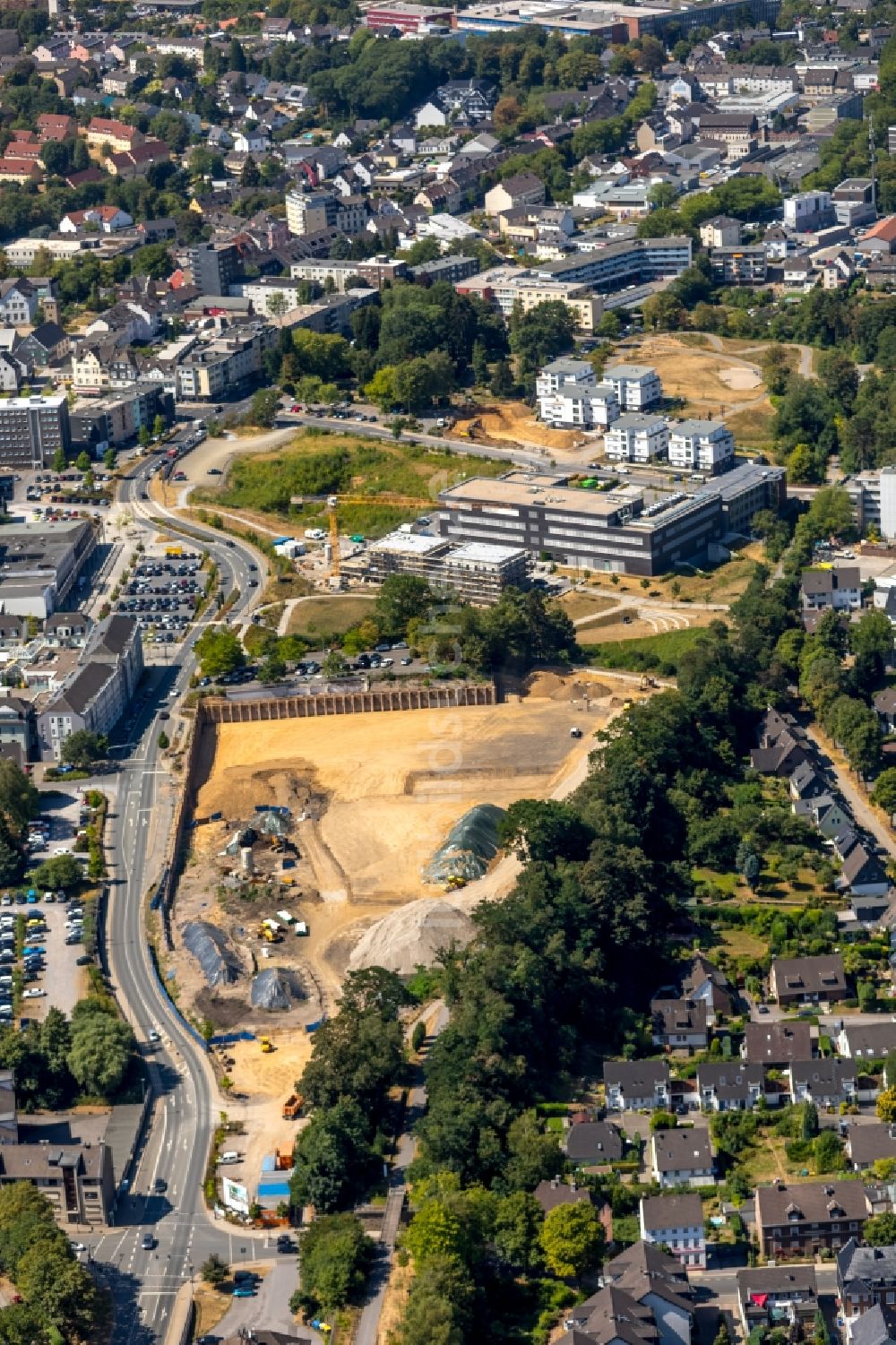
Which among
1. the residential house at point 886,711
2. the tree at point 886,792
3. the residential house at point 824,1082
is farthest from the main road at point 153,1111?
the residential house at point 886,711

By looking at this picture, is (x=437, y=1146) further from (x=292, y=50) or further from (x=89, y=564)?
(x=292, y=50)

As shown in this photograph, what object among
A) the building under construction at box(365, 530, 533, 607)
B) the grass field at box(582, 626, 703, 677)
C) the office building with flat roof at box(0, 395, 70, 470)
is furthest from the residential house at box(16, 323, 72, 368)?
the grass field at box(582, 626, 703, 677)

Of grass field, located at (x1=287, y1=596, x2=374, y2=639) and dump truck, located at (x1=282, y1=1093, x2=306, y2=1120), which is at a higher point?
dump truck, located at (x1=282, y1=1093, x2=306, y2=1120)

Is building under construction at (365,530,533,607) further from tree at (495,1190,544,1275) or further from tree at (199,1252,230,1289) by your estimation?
tree at (199,1252,230,1289)

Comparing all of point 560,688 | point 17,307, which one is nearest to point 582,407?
point 560,688

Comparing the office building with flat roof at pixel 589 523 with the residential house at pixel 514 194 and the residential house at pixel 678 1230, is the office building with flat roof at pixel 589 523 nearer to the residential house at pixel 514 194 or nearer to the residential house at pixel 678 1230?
the residential house at pixel 678 1230
